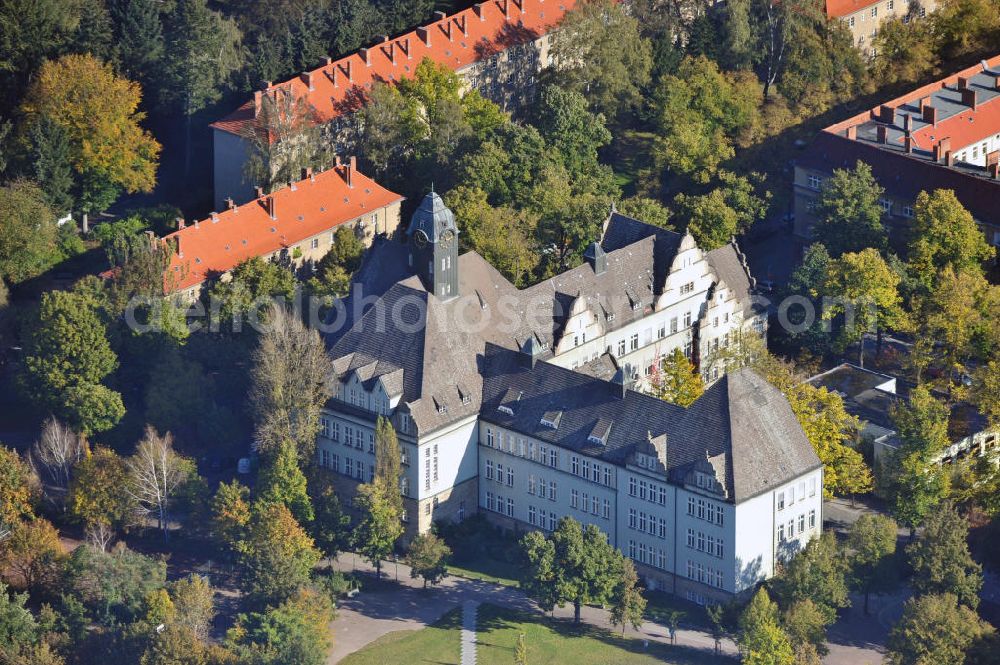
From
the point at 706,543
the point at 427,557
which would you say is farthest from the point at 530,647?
the point at 706,543

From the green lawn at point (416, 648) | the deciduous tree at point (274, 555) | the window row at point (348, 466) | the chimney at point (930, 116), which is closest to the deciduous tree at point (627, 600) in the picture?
the green lawn at point (416, 648)

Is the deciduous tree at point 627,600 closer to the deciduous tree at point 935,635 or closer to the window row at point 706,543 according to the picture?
the window row at point 706,543

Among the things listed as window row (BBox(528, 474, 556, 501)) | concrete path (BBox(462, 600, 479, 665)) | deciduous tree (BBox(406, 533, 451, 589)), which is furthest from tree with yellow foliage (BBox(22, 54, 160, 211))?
concrete path (BBox(462, 600, 479, 665))

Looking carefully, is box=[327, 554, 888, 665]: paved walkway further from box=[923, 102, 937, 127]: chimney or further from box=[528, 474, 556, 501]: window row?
box=[923, 102, 937, 127]: chimney

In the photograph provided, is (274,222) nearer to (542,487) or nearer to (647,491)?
(542,487)

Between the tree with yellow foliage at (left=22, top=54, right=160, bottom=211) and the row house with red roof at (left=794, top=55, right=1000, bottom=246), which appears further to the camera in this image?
the tree with yellow foliage at (left=22, top=54, right=160, bottom=211)

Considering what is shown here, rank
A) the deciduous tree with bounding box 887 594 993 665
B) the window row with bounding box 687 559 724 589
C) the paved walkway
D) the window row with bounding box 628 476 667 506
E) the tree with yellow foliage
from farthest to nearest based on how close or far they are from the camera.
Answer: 1. the tree with yellow foliage
2. the window row with bounding box 628 476 667 506
3. the window row with bounding box 687 559 724 589
4. the paved walkway
5. the deciduous tree with bounding box 887 594 993 665

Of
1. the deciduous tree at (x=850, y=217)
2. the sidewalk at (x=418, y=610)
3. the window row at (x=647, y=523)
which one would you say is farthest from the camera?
the deciduous tree at (x=850, y=217)
